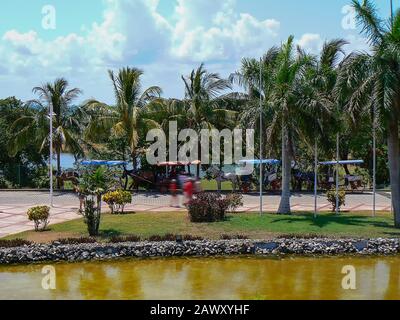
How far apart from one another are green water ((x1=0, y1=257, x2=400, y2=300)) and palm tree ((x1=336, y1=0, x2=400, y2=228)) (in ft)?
14.5

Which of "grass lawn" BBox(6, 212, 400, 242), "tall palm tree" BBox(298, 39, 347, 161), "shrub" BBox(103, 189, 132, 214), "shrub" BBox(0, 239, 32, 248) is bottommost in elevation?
"shrub" BBox(0, 239, 32, 248)

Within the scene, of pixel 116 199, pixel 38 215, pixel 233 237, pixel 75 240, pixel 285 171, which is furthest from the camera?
pixel 116 199

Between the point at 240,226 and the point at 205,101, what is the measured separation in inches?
524

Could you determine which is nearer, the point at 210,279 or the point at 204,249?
the point at 210,279

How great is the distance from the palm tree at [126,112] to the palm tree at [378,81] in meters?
13.9

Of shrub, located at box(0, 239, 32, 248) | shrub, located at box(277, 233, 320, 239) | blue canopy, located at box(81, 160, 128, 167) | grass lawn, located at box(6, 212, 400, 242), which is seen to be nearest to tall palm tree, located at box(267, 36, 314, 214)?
grass lawn, located at box(6, 212, 400, 242)

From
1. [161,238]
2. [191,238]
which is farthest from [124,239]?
[191,238]

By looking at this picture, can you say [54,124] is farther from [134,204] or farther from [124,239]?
[124,239]

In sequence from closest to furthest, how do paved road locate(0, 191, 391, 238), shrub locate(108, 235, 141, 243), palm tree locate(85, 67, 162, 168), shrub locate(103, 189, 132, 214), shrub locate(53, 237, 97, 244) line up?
shrub locate(53, 237, 97, 244), shrub locate(108, 235, 141, 243), paved road locate(0, 191, 391, 238), shrub locate(103, 189, 132, 214), palm tree locate(85, 67, 162, 168)

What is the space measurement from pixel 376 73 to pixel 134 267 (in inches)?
364

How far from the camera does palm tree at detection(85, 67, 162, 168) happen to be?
95.7 feet

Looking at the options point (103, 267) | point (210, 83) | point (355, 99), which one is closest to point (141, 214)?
point (103, 267)

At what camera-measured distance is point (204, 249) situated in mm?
14766

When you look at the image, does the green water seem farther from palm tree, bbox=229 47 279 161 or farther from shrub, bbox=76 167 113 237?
Result: palm tree, bbox=229 47 279 161
